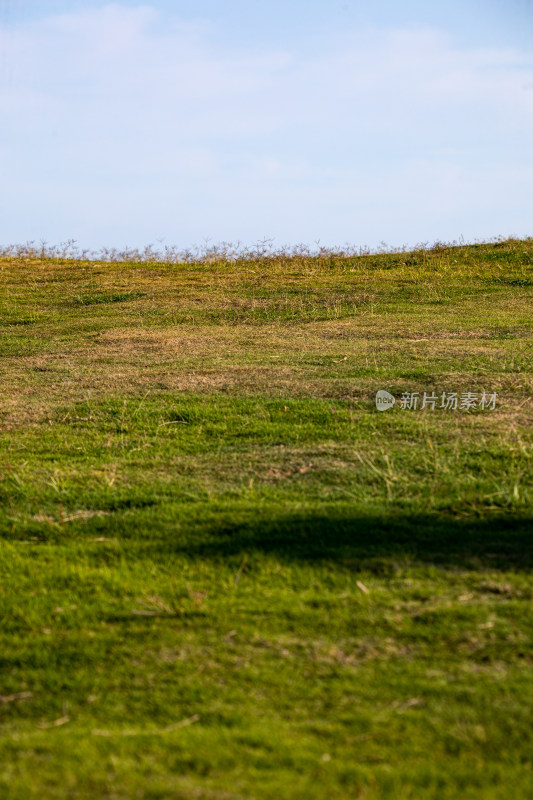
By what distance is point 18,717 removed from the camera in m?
2.74

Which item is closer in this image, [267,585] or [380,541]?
[267,585]

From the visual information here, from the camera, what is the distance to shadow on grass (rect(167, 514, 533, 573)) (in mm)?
3969

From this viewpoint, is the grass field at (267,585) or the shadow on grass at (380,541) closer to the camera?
the grass field at (267,585)

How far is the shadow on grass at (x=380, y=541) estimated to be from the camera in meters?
3.97

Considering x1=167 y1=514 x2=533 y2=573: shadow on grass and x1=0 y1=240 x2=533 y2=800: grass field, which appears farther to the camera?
x1=167 y1=514 x2=533 y2=573: shadow on grass

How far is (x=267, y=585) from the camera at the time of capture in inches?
148

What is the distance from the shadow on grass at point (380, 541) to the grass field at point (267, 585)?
2 cm

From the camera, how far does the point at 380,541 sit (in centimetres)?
424

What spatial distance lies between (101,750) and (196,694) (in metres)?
0.45

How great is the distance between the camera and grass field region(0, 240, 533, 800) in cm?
240

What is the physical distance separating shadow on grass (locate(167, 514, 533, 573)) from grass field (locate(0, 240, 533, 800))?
17 mm

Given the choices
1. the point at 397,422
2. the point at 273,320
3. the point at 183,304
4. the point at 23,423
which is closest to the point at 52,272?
the point at 183,304

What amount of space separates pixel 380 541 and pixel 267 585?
0.82m

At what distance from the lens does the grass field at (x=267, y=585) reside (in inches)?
94.5
